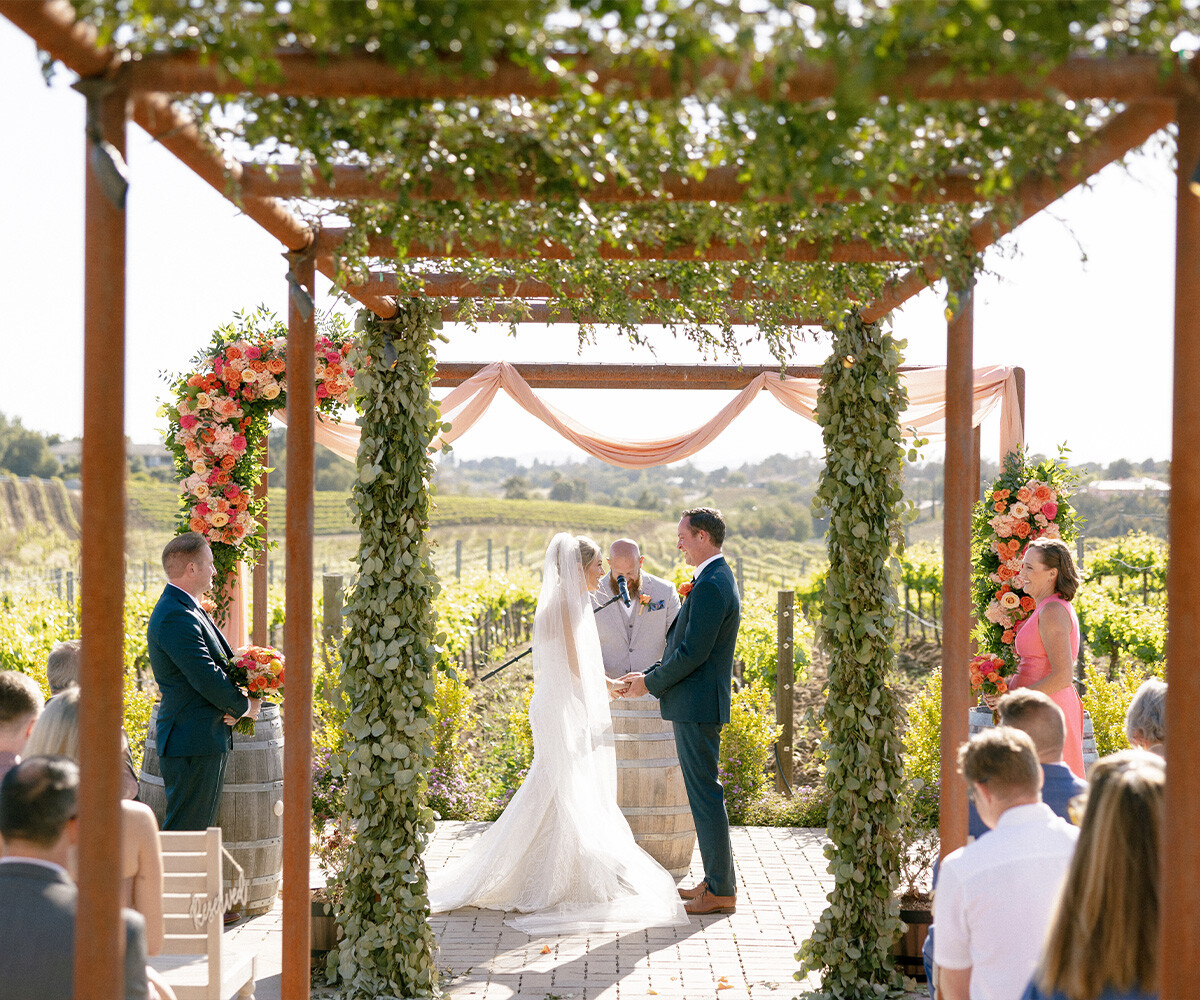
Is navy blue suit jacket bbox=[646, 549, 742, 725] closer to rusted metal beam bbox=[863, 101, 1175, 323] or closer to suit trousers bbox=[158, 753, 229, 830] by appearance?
suit trousers bbox=[158, 753, 229, 830]

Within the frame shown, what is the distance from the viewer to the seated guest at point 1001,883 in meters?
2.32

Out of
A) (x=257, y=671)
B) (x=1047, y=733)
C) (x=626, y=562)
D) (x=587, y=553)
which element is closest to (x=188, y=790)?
(x=257, y=671)

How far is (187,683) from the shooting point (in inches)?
185

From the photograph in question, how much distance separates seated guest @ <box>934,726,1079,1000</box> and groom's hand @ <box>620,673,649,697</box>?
10.3ft

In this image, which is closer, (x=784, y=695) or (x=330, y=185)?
(x=330, y=185)

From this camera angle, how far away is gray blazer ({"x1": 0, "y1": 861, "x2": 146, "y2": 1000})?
231 centimetres

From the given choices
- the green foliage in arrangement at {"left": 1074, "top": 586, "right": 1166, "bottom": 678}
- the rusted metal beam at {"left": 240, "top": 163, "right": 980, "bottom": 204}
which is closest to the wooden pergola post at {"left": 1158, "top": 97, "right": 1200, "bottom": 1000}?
the rusted metal beam at {"left": 240, "top": 163, "right": 980, "bottom": 204}

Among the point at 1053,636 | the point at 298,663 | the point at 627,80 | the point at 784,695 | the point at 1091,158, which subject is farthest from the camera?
the point at 784,695

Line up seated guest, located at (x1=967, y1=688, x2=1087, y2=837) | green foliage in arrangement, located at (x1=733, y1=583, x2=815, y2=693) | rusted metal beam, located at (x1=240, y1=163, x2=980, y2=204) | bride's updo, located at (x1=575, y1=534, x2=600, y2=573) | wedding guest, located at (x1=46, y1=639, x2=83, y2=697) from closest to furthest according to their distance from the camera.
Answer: rusted metal beam, located at (x1=240, y1=163, x2=980, y2=204) < seated guest, located at (x1=967, y1=688, x2=1087, y2=837) < wedding guest, located at (x1=46, y1=639, x2=83, y2=697) < bride's updo, located at (x1=575, y1=534, x2=600, y2=573) < green foliage in arrangement, located at (x1=733, y1=583, x2=815, y2=693)

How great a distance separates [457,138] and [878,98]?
89cm

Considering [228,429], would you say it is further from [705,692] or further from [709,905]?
[709,905]

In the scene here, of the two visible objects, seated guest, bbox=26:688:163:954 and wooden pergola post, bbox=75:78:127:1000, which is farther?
seated guest, bbox=26:688:163:954

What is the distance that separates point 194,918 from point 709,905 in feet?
8.89

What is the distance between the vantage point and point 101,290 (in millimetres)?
2180
